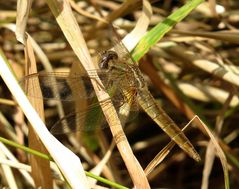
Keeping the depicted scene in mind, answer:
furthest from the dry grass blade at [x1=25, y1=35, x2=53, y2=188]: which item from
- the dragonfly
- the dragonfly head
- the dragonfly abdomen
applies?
the dragonfly abdomen

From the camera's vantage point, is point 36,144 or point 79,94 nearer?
point 36,144

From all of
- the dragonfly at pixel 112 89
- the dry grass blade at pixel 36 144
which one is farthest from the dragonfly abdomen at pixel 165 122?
the dry grass blade at pixel 36 144

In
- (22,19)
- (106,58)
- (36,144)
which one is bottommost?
(36,144)

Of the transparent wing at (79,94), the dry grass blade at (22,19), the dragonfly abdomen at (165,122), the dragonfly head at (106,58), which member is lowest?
the dragonfly abdomen at (165,122)

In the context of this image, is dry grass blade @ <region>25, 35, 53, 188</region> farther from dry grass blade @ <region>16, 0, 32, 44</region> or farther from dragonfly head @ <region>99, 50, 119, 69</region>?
dragonfly head @ <region>99, 50, 119, 69</region>

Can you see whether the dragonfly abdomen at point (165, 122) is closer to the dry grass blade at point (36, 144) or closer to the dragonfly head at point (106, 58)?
the dragonfly head at point (106, 58)

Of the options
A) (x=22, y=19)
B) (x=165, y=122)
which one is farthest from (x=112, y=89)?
(x=22, y=19)

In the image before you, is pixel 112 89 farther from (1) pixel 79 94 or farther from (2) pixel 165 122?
(2) pixel 165 122

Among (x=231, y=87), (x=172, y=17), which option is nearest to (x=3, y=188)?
(x=172, y=17)
